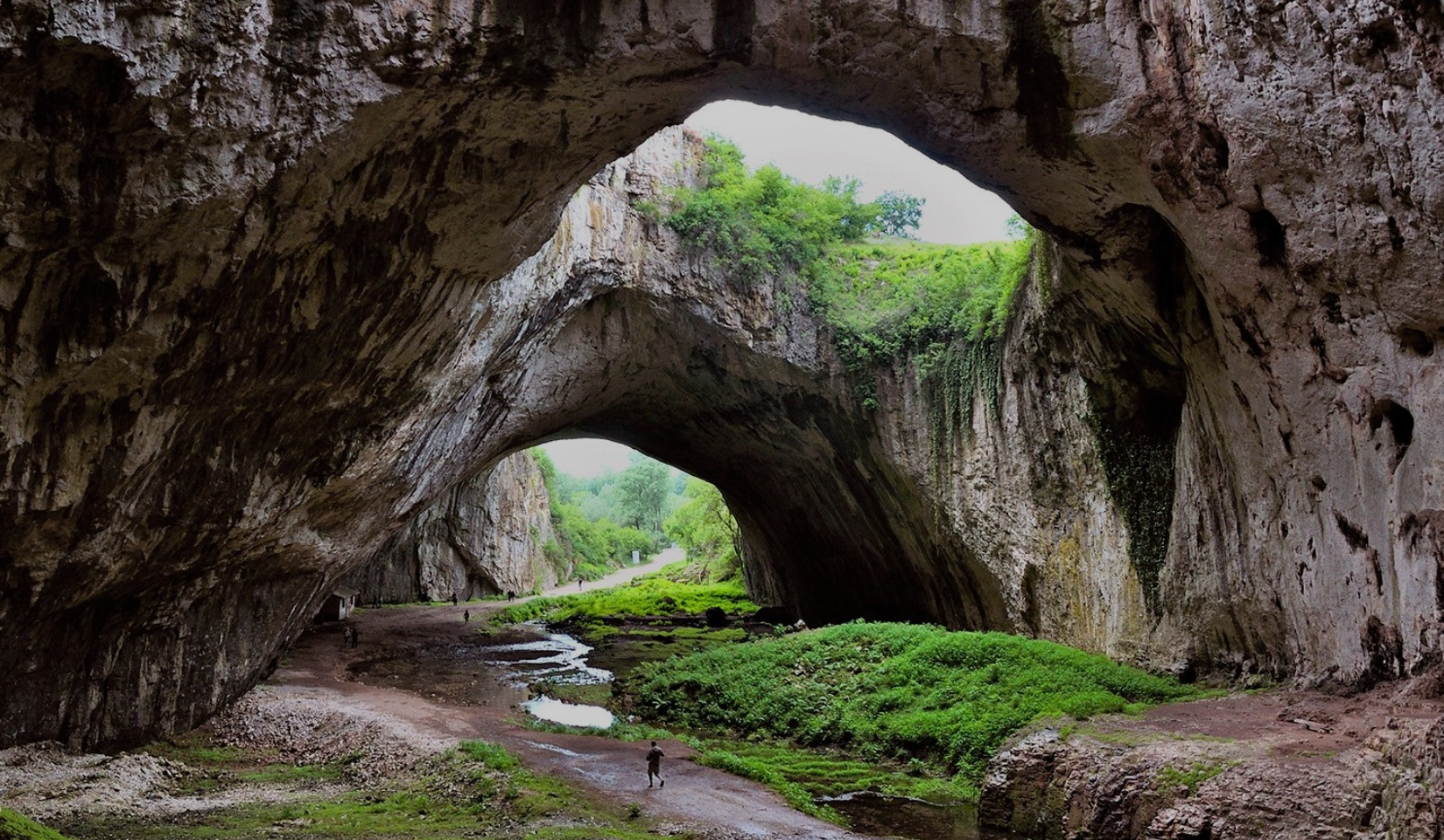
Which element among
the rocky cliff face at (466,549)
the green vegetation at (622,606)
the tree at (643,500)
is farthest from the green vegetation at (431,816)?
the tree at (643,500)

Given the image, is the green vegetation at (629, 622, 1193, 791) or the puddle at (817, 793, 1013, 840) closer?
the puddle at (817, 793, 1013, 840)

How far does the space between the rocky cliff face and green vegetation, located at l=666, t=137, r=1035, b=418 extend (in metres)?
16.9

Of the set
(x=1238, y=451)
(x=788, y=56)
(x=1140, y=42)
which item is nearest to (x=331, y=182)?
(x=788, y=56)

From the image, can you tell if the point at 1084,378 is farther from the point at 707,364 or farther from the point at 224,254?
the point at 224,254

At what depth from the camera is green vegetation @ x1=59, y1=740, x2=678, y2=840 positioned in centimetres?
773

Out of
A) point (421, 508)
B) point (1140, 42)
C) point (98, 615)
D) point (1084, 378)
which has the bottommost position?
point (98, 615)

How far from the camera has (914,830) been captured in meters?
8.82

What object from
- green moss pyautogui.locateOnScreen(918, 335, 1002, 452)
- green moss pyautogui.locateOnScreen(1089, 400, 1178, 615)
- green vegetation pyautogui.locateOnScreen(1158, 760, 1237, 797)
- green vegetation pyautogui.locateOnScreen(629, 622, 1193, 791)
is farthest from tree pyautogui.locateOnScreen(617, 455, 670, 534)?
green vegetation pyautogui.locateOnScreen(1158, 760, 1237, 797)

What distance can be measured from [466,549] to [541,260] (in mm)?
24909

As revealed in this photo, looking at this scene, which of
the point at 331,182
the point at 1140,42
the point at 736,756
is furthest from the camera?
the point at 736,756

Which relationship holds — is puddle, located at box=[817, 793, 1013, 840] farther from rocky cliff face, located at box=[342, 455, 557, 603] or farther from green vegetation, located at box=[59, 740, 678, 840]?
rocky cliff face, located at box=[342, 455, 557, 603]

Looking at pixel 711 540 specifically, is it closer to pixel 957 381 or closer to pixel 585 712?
pixel 957 381

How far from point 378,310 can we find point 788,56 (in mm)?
5006

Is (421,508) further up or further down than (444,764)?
further up
